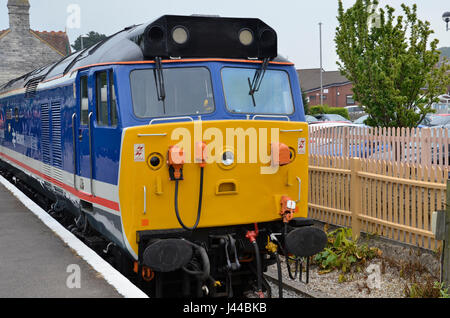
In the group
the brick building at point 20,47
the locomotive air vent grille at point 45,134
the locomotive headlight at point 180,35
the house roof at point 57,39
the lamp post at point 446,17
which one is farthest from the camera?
the house roof at point 57,39

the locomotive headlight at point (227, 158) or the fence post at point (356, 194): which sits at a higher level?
the locomotive headlight at point (227, 158)

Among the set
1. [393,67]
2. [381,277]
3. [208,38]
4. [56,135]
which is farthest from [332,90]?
[208,38]

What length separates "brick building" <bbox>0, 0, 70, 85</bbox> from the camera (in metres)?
37.5

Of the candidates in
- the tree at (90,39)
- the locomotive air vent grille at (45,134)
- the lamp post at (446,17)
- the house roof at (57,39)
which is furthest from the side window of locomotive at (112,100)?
the tree at (90,39)

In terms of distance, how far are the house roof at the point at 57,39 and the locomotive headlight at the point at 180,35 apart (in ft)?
121

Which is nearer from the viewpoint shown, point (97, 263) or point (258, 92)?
point (97, 263)

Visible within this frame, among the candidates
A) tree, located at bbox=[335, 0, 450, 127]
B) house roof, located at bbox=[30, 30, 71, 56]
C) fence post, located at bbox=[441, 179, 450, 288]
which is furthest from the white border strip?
house roof, located at bbox=[30, 30, 71, 56]

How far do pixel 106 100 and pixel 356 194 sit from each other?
4.83m

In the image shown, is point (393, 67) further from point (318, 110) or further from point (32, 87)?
point (318, 110)

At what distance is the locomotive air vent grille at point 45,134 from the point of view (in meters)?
9.08

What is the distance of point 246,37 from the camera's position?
6406 millimetres

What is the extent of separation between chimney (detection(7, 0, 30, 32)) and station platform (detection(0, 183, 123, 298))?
3248cm

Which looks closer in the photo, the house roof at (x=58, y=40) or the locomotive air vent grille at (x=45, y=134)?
the locomotive air vent grille at (x=45, y=134)

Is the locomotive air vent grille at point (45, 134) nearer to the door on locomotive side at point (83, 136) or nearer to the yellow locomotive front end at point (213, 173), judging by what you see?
the door on locomotive side at point (83, 136)
